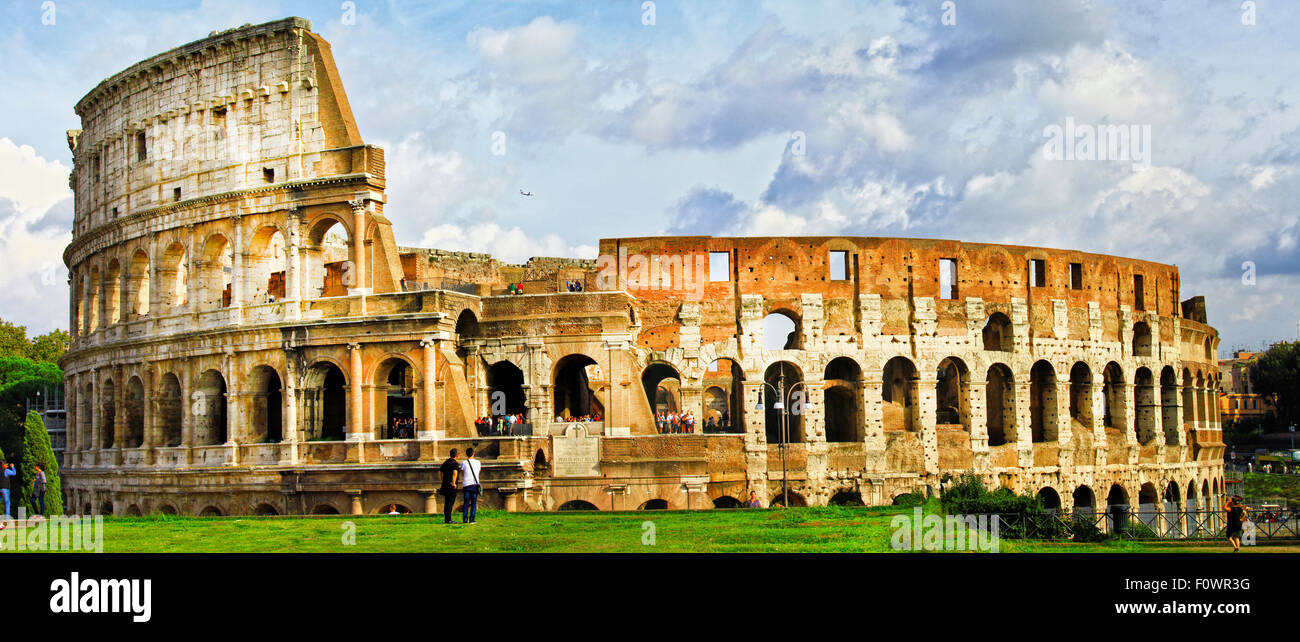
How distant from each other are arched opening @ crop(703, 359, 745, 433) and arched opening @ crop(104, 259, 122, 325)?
815 inches

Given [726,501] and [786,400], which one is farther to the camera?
[786,400]

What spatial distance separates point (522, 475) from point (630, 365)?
187 inches

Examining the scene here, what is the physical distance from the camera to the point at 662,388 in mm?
48719

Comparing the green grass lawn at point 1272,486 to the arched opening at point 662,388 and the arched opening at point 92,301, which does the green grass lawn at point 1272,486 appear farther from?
the arched opening at point 92,301

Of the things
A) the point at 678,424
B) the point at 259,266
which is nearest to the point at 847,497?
the point at 678,424

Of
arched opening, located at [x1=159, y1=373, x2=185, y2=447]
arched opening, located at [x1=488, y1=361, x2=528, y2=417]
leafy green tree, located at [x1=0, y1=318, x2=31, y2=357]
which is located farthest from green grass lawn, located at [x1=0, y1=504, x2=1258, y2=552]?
leafy green tree, located at [x1=0, y1=318, x2=31, y2=357]

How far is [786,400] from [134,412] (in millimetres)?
22094


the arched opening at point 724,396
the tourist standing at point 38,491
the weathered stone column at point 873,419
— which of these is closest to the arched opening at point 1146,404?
the weathered stone column at point 873,419

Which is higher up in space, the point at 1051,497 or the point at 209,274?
the point at 209,274

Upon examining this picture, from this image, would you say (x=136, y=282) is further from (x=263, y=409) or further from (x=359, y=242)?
(x=359, y=242)

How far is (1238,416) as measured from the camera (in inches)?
3679

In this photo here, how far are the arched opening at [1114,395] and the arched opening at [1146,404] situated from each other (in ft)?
4.98

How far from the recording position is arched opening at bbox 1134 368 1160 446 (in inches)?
1857

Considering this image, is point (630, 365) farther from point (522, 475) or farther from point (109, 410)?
point (109, 410)
